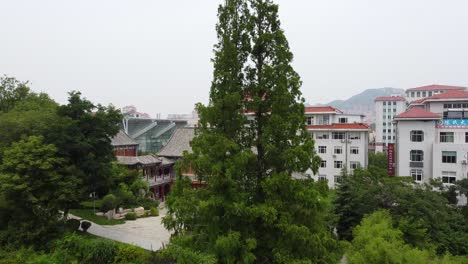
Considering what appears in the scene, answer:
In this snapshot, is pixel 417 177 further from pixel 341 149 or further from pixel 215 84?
pixel 215 84

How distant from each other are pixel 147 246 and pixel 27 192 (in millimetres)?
5251

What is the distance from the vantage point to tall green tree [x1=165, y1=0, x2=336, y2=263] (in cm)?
720

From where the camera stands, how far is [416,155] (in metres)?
21.3

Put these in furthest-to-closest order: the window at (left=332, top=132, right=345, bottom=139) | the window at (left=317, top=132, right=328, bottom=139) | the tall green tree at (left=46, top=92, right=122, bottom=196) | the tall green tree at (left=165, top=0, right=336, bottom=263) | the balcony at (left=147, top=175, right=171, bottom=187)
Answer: the window at (left=317, top=132, right=328, bottom=139), the window at (left=332, top=132, right=345, bottom=139), the balcony at (left=147, top=175, right=171, bottom=187), the tall green tree at (left=46, top=92, right=122, bottom=196), the tall green tree at (left=165, top=0, right=336, bottom=263)

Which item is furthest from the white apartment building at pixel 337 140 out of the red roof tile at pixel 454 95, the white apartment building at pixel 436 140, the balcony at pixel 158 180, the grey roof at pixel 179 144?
the balcony at pixel 158 180

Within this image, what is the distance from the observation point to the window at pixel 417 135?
2105 cm

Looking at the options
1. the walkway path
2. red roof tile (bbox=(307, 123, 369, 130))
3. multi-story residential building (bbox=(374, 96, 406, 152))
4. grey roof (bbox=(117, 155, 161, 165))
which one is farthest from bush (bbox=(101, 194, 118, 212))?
multi-story residential building (bbox=(374, 96, 406, 152))

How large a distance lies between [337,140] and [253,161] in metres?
19.4

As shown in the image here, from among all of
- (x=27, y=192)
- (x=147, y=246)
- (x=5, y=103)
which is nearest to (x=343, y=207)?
(x=147, y=246)

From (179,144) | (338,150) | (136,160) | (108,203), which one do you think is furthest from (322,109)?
(108,203)

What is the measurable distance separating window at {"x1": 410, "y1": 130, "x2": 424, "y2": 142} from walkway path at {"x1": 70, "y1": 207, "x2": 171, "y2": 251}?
16674mm

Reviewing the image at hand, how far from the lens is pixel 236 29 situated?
8078mm

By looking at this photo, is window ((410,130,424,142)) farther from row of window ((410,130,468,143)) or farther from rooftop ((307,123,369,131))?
rooftop ((307,123,369,131))

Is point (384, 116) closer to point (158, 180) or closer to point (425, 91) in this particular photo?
point (425, 91)
